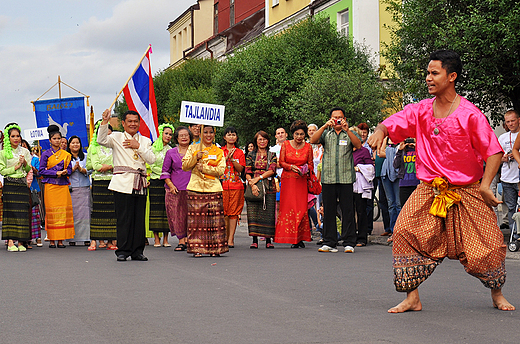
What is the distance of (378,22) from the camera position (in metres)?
31.3

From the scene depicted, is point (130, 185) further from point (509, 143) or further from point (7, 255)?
point (509, 143)

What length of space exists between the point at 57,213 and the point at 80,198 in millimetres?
587

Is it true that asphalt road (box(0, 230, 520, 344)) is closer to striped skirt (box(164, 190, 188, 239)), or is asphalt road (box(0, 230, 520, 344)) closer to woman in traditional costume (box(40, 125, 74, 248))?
striped skirt (box(164, 190, 188, 239))

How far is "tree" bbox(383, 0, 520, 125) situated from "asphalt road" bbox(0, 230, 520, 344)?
6126 millimetres

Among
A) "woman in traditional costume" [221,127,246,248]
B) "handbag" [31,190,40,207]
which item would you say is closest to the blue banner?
"handbag" [31,190,40,207]

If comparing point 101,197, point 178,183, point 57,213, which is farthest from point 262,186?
point 57,213

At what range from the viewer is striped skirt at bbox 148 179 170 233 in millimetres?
13234

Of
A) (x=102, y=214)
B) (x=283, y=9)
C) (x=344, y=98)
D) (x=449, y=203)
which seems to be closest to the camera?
(x=449, y=203)

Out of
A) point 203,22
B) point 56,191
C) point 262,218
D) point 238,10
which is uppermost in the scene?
point 203,22

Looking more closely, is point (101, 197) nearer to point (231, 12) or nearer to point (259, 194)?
point (259, 194)

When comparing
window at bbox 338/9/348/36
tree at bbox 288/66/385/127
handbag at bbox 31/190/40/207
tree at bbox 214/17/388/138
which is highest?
window at bbox 338/9/348/36

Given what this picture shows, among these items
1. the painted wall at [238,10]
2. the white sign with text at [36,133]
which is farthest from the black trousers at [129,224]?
the painted wall at [238,10]

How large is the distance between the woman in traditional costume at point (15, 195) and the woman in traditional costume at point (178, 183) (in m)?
2.46

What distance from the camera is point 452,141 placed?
5949mm
